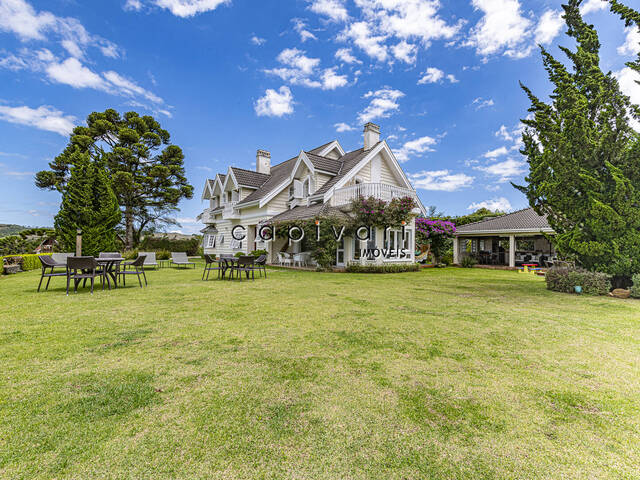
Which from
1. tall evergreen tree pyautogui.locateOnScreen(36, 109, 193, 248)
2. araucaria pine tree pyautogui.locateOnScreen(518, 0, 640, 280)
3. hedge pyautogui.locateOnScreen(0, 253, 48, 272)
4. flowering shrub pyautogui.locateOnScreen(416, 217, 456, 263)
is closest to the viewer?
araucaria pine tree pyautogui.locateOnScreen(518, 0, 640, 280)

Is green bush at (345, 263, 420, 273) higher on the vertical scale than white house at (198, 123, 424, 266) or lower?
lower

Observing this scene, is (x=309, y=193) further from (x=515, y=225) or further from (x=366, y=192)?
(x=515, y=225)

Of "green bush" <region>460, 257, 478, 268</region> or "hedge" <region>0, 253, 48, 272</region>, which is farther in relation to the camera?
"green bush" <region>460, 257, 478, 268</region>

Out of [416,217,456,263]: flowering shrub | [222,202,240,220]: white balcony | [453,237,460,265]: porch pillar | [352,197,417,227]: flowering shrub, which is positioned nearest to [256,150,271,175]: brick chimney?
[222,202,240,220]: white balcony

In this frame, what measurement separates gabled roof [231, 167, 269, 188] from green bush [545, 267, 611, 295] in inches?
794

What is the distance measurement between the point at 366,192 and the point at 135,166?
84.8 ft

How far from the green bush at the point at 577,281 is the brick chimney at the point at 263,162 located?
22.1 metres

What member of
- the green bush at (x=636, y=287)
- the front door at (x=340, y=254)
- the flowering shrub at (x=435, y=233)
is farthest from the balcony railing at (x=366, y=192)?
the green bush at (x=636, y=287)

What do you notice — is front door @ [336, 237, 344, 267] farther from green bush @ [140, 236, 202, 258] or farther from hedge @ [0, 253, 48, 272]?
green bush @ [140, 236, 202, 258]

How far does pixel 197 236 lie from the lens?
108 ft

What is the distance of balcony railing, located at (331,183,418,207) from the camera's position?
16.3 metres

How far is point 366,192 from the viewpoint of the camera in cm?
1628

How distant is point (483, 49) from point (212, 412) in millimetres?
20743

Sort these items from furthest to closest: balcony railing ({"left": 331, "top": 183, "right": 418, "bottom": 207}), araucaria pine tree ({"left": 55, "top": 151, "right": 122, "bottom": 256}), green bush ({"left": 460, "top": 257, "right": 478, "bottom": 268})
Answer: green bush ({"left": 460, "top": 257, "right": 478, "bottom": 268}) → balcony railing ({"left": 331, "top": 183, "right": 418, "bottom": 207}) → araucaria pine tree ({"left": 55, "top": 151, "right": 122, "bottom": 256})
